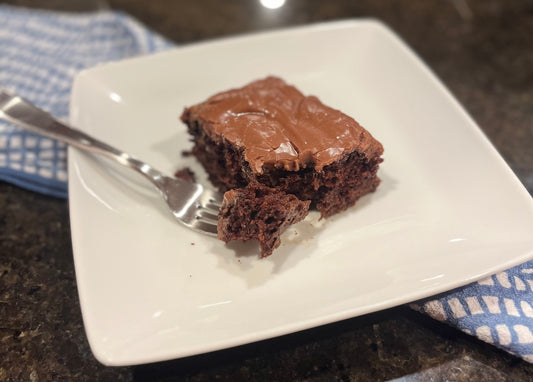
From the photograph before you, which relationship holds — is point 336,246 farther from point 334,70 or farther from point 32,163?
point 32,163

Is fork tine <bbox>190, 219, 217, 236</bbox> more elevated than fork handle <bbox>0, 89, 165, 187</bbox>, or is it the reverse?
fork tine <bbox>190, 219, 217, 236</bbox>

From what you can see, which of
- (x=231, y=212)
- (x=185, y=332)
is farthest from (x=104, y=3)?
(x=185, y=332)

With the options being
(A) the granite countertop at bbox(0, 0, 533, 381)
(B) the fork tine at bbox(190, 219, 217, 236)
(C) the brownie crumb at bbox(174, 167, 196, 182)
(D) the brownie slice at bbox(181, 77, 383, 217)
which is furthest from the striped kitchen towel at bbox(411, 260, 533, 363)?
(C) the brownie crumb at bbox(174, 167, 196, 182)

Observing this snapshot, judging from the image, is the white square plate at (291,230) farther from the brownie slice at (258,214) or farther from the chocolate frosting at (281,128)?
the chocolate frosting at (281,128)

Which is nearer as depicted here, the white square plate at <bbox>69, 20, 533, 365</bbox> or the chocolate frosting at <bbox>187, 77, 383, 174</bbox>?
the white square plate at <bbox>69, 20, 533, 365</bbox>

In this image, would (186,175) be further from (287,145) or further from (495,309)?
(495,309)

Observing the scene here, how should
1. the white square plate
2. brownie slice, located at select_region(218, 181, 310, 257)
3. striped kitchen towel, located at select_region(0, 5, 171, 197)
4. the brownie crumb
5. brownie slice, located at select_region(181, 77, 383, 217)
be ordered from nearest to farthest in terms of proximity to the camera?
1. the white square plate
2. brownie slice, located at select_region(218, 181, 310, 257)
3. brownie slice, located at select_region(181, 77, 383, 217)
4. the brownie crumb
5. striped kitchen towel, located at select_region(0, 5, 171, 197)

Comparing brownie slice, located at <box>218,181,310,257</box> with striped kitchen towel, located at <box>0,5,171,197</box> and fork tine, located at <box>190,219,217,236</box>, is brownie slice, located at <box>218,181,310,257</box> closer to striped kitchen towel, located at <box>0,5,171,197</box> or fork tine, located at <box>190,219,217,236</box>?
fork tine, located at <box>190,219,217,236</box>

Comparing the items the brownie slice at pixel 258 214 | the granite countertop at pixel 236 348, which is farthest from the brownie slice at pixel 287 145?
the granite countertop at pixel 236 348

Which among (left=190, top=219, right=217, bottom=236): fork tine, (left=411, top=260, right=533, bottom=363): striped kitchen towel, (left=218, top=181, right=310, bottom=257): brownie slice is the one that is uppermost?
(left=411, top=260, right=533, bottom=363): striped kitchen towel
